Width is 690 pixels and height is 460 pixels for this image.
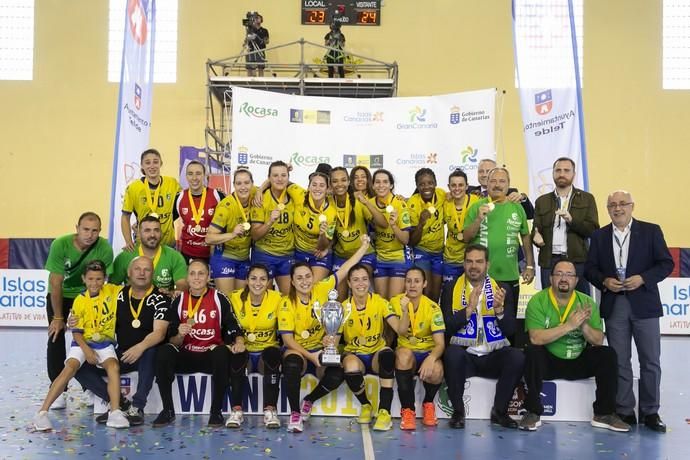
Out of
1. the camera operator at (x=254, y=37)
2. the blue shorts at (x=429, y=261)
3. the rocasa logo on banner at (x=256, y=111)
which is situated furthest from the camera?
the camera operator at (x=254, y=37)

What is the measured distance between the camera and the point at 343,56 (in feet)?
38.4

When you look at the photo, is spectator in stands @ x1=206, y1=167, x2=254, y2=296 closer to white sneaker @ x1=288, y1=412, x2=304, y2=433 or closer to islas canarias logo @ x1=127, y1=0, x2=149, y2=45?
white sneaker @ x1=288, y1=412, x2=304, y2=433

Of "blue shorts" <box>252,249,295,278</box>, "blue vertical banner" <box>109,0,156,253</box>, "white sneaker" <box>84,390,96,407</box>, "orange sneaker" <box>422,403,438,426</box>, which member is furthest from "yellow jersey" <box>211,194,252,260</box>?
"orange sneaker" <box>422,403,438,426</box>

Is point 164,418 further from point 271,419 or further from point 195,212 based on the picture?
point 195,212

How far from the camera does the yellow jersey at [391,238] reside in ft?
18.7

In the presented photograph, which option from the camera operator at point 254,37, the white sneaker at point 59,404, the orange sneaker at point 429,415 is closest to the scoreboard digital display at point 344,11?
the camera operator at point 254,37

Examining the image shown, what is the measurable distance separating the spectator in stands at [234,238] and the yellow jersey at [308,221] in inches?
16.9

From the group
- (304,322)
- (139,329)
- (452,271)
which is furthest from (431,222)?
(139,329)

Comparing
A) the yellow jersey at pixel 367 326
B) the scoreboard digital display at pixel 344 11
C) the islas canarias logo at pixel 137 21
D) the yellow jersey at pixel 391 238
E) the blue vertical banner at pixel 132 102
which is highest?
the scoreboard digital display at pixel 344 11

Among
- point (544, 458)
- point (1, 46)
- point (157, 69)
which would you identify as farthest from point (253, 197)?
point (1, 46)

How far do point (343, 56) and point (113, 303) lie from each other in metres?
7.74

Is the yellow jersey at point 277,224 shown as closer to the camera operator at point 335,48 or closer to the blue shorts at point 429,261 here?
the blue shorts at point 429,261

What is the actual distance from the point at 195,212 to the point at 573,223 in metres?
3.28

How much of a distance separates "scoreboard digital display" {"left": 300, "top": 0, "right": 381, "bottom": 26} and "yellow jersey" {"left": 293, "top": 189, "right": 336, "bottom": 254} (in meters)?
8.07
